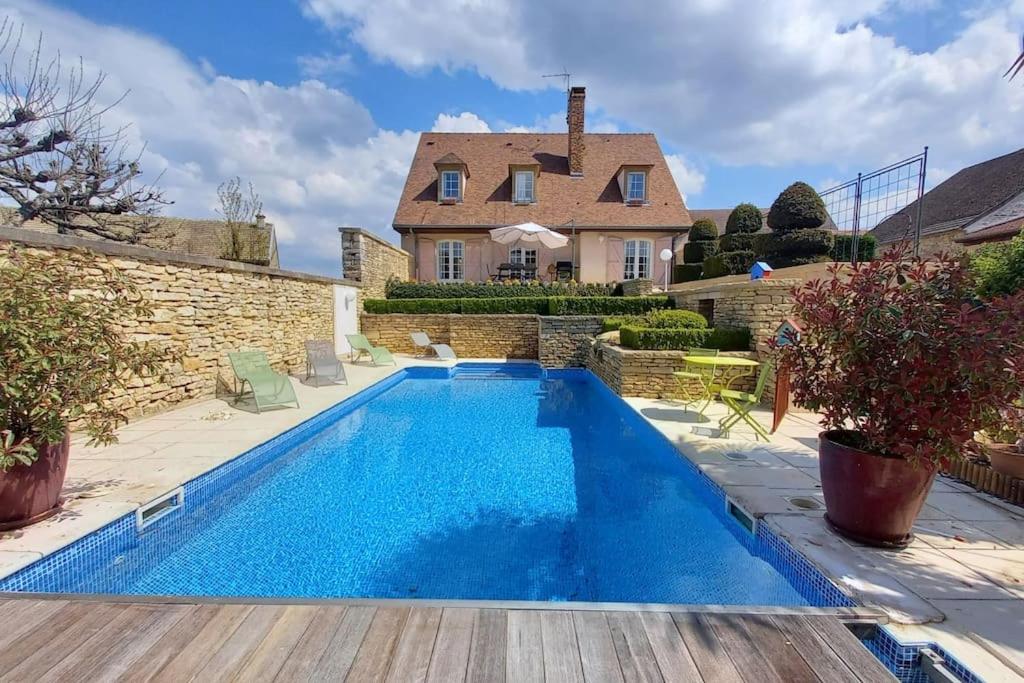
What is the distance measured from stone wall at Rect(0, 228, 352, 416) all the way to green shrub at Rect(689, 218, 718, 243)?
15.0 metres

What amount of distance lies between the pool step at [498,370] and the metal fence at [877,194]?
7.79 metres

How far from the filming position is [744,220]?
14734 mm

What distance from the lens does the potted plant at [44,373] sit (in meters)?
2.59

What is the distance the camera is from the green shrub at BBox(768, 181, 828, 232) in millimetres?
11812

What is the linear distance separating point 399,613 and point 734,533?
111 inches

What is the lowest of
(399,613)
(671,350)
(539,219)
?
(399,613)

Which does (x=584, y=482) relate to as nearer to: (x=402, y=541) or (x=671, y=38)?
(x=402, y=541)

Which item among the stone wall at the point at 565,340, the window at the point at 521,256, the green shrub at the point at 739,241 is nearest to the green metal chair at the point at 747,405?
the stone wall at the point at 565,340

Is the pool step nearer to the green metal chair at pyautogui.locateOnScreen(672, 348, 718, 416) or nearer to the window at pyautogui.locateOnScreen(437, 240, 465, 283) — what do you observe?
the green metal chair at pyautogui.locateOnScreen(672, 348, 718, 416)

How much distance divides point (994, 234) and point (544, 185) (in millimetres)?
15627

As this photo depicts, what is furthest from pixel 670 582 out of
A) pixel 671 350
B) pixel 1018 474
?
pixel 671 350

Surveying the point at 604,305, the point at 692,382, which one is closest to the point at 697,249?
the point at 604,305

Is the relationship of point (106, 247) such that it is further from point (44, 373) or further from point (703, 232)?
point (703, 232)

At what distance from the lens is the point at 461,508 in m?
4.16
